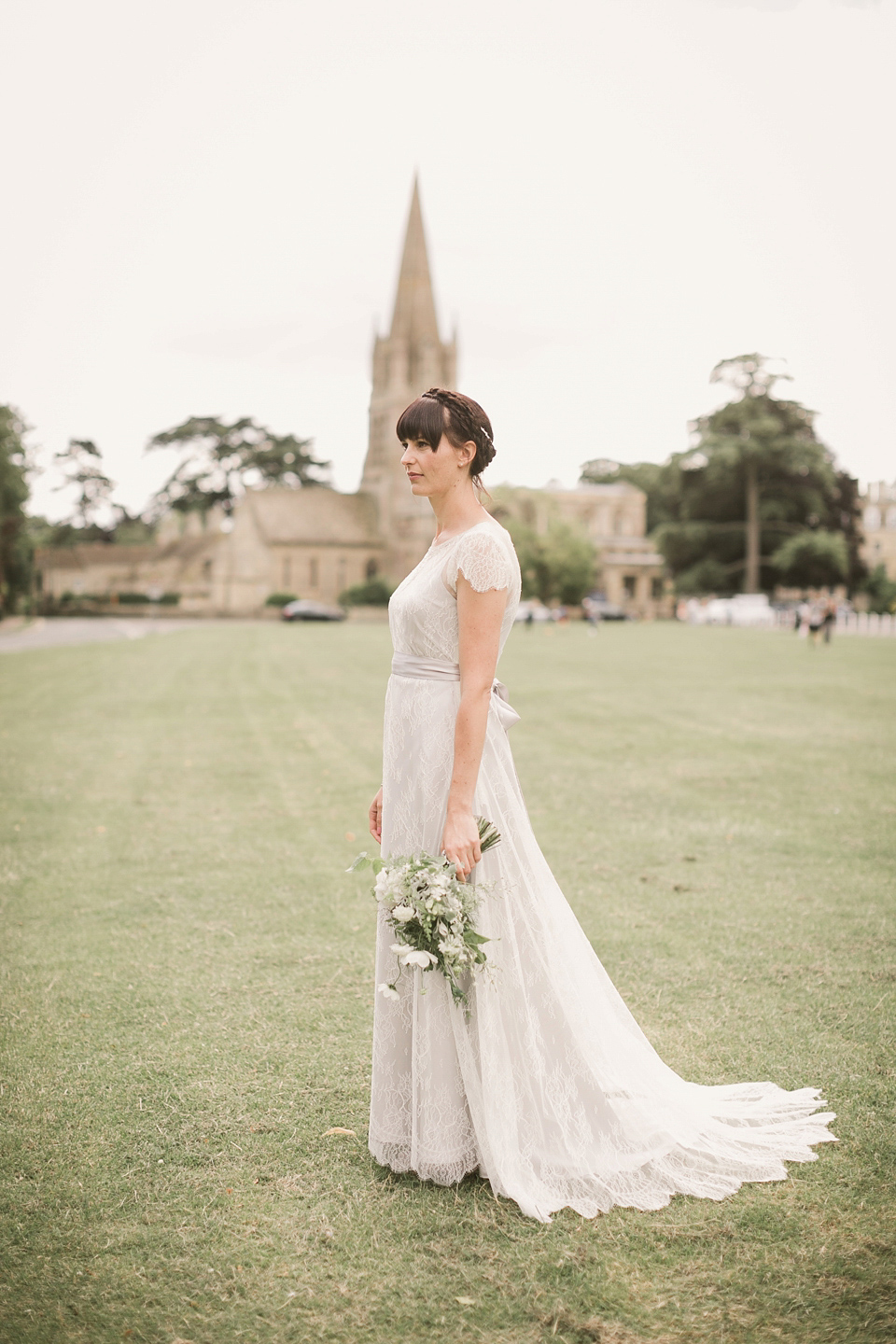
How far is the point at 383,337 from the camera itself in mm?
84688

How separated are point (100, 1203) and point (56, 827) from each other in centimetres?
543

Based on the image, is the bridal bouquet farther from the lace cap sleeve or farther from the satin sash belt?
the lace cap sleeve

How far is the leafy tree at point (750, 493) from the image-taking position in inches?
2520

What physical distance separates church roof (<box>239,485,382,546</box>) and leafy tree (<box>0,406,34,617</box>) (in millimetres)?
22729

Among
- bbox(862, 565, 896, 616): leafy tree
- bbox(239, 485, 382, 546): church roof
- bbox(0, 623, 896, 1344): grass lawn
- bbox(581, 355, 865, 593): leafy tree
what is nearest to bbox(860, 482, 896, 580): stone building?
bbox(862, 565, 896, 616): leafy tree

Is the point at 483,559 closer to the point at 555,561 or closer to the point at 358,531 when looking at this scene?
the point at 555,561

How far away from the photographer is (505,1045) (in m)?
2.97

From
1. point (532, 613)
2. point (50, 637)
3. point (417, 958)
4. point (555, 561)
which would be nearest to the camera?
point (417, 958)

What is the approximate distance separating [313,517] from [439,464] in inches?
3214

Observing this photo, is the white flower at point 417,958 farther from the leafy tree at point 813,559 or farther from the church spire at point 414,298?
the church spire at point 414,298

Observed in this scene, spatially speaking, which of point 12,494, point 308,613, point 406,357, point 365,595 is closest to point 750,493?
point 365,595

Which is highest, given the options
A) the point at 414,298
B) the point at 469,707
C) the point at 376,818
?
the point at 414,298

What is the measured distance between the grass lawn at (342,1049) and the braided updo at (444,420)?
2.25 metres

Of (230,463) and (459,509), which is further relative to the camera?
(230,463)
